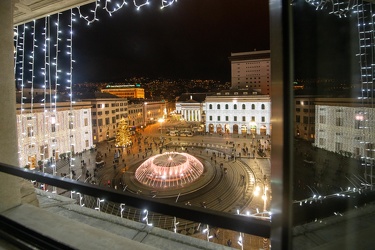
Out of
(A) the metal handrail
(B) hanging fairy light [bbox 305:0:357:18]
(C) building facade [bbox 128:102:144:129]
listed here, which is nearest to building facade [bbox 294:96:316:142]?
(A) the metal handrail

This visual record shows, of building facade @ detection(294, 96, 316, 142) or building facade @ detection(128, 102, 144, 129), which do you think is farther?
building facade @ detection(128, 102, 144, 129)

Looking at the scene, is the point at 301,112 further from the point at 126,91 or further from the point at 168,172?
the point at 126,91

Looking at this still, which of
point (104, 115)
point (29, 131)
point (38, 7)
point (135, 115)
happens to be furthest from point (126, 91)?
point (38, 7)

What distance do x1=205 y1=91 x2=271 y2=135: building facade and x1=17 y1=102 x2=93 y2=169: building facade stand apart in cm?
1829

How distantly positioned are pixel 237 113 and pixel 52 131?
2449cm

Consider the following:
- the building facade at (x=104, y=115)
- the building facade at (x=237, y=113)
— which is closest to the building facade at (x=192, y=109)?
the building facade at (x=237, y=113)

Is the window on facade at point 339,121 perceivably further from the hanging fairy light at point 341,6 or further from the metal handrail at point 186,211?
the metal handrail at point 186,211

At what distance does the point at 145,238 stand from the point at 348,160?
374 inches

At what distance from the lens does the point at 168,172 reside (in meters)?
14.3

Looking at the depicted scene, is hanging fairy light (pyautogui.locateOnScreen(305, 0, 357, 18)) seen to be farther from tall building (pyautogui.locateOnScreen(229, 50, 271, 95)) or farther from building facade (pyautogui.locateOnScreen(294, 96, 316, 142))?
tall building (pyautogui.locateOnScreen(229, 50, 271, 95))

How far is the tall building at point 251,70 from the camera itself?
172 ft

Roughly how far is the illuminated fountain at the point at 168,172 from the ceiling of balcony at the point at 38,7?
11243 mm

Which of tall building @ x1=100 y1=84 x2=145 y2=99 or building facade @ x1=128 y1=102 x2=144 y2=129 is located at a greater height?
tall building @ x1=100 y1=84 x2=145 y2=99

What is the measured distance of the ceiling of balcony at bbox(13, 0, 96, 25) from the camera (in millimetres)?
3468
